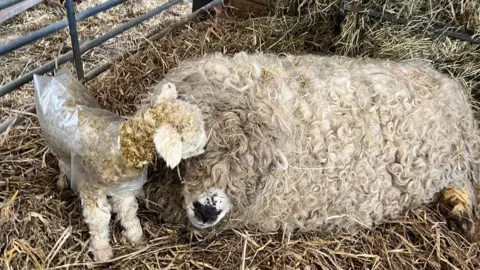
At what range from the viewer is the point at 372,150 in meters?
2.70

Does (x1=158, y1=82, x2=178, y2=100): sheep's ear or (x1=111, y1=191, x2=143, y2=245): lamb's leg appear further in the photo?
(x1=111, y1=191, x2=143, y2=245): lamb's leg

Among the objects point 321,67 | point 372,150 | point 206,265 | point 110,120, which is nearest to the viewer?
point 110,120

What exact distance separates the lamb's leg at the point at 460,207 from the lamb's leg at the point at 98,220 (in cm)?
177

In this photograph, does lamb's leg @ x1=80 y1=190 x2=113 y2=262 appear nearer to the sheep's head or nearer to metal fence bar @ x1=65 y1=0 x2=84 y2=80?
the sheep's head

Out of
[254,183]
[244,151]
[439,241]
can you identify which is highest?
[244,151]

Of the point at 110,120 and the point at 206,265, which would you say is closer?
the point at 110,120

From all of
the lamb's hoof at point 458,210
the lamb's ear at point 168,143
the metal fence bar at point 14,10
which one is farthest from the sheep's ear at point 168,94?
the metal fence bar at point 14,10

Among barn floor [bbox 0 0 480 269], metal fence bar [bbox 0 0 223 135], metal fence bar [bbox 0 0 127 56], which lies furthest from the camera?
metal fence bar [bbox 0 0 223 135]

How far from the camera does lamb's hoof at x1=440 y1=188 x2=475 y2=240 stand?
2.86 meters

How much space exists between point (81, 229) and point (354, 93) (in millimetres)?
1502

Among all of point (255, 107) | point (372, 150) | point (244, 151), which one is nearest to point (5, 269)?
point (244, 151)

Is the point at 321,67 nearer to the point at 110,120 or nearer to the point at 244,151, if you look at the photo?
the point at 244,151

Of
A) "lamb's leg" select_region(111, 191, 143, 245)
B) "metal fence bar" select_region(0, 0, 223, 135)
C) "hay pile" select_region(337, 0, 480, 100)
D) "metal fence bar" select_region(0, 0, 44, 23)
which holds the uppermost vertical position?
"hay pile" select_region(337, 0, 480, 100)

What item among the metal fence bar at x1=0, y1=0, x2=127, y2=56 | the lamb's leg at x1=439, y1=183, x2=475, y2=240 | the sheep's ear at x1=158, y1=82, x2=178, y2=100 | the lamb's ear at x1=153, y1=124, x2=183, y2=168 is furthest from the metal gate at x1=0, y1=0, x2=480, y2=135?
the lamb's ear at x1=153, y1=124, x2=183, y2=168
